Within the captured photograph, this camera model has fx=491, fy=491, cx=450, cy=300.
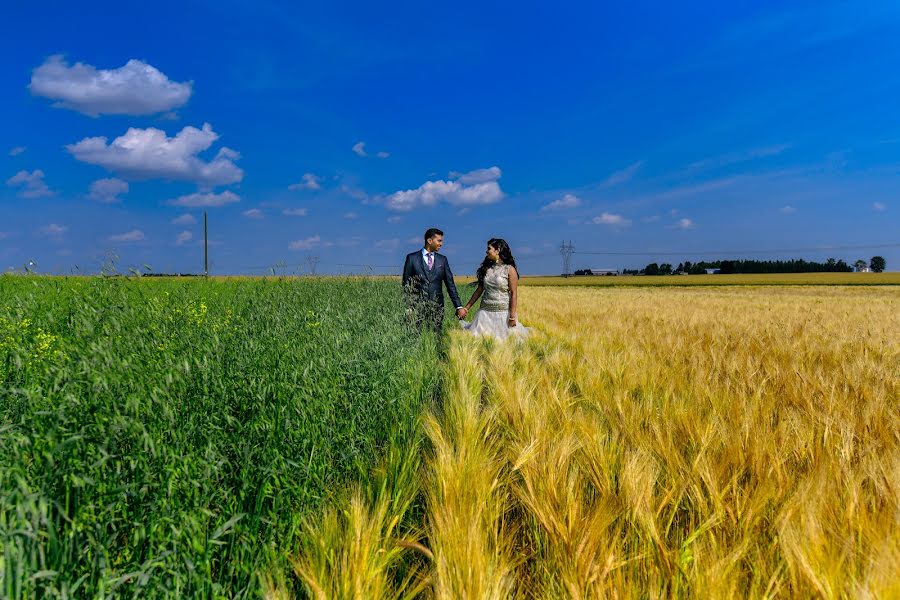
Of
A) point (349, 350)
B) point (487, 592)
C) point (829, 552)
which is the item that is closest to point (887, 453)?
point (829, 552)

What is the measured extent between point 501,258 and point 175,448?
6.55 meters

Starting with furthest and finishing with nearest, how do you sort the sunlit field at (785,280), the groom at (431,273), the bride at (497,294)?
1. the sunlit field at (785,280)
2. the bride at (497,294)
3. the groom at (431,273)

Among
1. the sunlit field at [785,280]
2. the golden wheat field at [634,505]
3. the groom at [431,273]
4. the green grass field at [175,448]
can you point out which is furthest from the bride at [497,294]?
the sunlit field at [785,280]

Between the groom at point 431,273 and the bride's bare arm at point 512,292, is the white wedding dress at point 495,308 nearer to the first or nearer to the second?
the bride's bare arm at point 512,292

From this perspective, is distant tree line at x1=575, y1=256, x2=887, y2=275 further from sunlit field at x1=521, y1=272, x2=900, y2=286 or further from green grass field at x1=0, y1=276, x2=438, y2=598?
green grass field at x1=0, y1=276, x2=438, y2=598

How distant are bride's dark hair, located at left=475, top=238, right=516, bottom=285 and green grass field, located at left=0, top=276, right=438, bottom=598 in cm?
433

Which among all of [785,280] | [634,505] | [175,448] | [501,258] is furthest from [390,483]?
[785,280]

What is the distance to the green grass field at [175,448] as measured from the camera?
3.87 ft

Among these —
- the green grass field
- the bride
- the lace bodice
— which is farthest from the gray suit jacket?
the green grass field

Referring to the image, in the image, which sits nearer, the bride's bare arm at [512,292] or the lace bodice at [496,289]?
the bride's bare arm at [512,292]

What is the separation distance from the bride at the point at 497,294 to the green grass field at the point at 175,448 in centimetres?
431

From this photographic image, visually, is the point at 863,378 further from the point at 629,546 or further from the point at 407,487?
the point at 407,487

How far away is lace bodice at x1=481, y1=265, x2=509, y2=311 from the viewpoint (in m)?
7.89

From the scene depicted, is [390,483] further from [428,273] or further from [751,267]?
[751,267]
